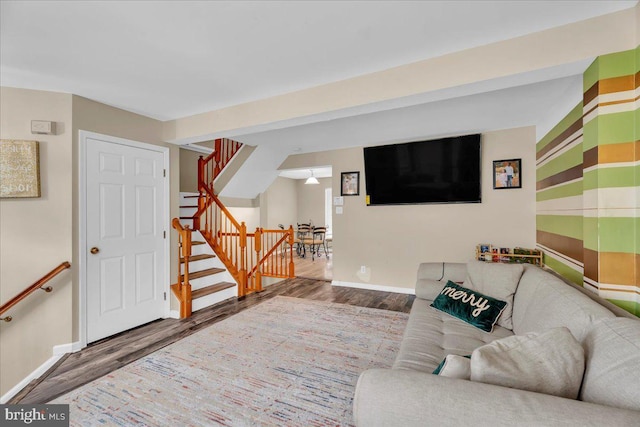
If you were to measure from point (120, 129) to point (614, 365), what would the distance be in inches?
162

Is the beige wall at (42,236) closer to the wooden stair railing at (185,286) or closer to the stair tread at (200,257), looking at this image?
the wooden stair railing at (185,286)

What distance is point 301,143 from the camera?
4.57m

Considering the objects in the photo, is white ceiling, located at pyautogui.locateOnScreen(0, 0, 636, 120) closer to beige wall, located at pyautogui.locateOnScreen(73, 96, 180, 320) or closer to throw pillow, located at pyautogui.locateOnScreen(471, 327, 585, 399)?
beige wall, located at pyautogui.locateOnScreen(73, 96, 180, 320)

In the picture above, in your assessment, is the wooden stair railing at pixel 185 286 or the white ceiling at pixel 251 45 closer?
the white ceiling at pixel 251 45

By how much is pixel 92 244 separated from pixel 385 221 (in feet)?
12.4

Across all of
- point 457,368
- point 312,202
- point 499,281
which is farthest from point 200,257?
point 312,202

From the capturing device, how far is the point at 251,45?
6.41ft

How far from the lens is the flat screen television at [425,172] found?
12.9 feet

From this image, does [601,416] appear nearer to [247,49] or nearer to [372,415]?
[372,415]

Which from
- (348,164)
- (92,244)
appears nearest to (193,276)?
(92,244)

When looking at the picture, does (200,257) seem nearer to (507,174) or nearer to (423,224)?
(423,224)

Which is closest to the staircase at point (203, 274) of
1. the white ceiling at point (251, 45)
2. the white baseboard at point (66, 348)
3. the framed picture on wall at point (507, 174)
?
the white baseboard at point (66, 348)

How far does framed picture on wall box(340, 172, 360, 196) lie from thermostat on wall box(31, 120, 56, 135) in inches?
144

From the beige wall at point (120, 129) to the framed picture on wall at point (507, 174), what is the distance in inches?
169
